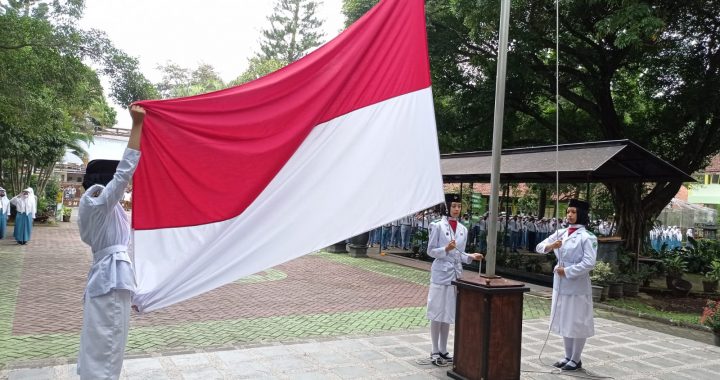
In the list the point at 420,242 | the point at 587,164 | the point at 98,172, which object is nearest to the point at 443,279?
the point at 98,172

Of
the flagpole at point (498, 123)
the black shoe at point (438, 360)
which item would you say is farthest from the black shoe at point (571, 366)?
the flagpole at point (498, 123)

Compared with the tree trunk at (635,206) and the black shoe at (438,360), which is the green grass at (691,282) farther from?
the black shoe at (438,360)

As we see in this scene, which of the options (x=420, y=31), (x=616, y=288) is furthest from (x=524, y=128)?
(x=420, y=31)

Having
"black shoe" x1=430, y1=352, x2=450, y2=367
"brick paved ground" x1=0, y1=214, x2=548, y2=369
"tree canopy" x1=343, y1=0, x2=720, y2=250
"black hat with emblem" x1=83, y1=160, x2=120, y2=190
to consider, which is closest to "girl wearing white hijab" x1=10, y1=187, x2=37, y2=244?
"brick paved ground" x1=0, y1=214, x2=548, y2=369

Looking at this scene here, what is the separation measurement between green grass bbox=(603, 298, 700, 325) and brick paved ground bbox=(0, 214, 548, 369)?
1.46 meters

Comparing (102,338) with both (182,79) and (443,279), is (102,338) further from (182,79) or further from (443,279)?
(182,79)

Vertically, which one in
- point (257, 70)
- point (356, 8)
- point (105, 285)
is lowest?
point (105, 285)

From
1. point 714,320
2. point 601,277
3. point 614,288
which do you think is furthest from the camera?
point 614,288

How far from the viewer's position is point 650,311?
953cm

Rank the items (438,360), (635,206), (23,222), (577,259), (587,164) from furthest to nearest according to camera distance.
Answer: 1. (23,222)
2. (635,206)
3. (587,164)
4. (577,259)
5. (438,360)

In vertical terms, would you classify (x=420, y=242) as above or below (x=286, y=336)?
above

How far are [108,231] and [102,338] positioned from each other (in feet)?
2.21

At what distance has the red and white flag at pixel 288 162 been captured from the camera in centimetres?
326

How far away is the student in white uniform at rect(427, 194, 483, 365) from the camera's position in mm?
5500
